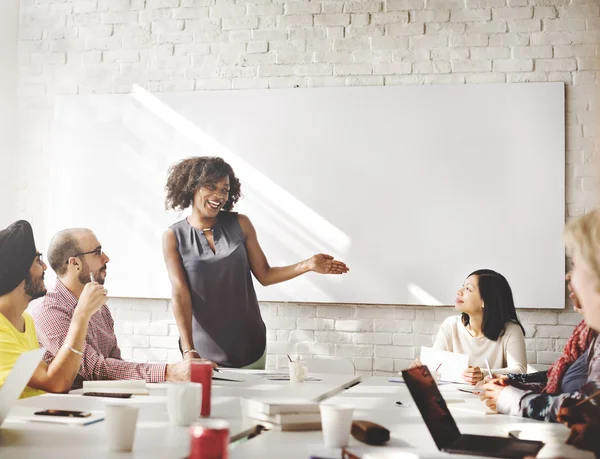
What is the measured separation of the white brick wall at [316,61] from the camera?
4066 mm

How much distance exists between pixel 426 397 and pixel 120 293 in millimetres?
2988

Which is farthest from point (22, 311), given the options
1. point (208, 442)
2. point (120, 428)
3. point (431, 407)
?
point (208, 442)

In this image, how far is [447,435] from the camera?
1.76 m

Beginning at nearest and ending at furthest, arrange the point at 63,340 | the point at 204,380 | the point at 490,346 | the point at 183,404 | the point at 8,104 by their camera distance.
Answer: the point at 183,404 → the point at 204,380 → the point at 63,340 → the point at 490,346 → the point at 8,104

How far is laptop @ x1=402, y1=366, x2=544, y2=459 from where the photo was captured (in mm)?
1652

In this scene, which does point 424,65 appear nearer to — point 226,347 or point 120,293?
point 226,347

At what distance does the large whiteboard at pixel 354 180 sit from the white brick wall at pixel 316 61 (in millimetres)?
99

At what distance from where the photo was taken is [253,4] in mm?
4410

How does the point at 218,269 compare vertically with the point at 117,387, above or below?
above

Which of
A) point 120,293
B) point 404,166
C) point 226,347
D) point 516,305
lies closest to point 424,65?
point 404,166

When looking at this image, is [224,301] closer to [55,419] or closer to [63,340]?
[63,340]

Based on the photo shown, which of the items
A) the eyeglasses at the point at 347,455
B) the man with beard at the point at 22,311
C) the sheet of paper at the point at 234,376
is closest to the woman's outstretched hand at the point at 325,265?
the sheet of paper at the point at 234,376

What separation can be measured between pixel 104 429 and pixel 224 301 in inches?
91.4

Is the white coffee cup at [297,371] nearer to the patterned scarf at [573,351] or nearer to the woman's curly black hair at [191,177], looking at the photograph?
the patterned scarf at [573,351]
